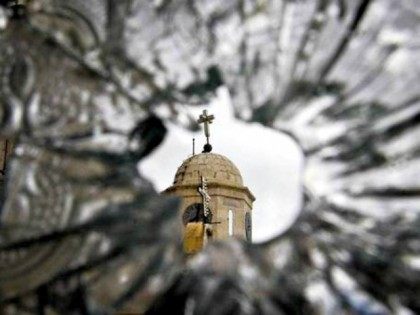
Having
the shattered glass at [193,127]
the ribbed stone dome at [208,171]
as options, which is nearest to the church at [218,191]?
the ribbed stone dome at [208,171]

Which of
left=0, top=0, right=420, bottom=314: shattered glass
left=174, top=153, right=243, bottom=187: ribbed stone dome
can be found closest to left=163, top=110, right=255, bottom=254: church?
left=174, top=153, right=243, bottom=187: ribbed stone dome

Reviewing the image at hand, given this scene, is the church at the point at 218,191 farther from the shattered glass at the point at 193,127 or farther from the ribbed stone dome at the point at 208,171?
the shattered glass at the point at 193,127

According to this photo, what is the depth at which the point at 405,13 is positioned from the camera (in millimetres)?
1188

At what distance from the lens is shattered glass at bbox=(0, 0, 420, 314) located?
1.09m

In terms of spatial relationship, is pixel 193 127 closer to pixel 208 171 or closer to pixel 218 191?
pixel 218 191

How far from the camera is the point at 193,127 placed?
52.3 inches

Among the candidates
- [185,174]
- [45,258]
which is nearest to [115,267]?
[45,258]

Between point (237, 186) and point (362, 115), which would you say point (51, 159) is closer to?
point (362, 115)

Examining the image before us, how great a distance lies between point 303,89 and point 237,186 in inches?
734

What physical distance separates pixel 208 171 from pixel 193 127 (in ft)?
60.8

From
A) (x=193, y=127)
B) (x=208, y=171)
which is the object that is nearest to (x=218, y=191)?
(x=208, y=171)

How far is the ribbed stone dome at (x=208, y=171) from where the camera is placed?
19125mm

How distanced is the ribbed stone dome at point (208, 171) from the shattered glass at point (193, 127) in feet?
57.0

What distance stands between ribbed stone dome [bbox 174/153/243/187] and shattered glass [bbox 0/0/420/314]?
17.4m
